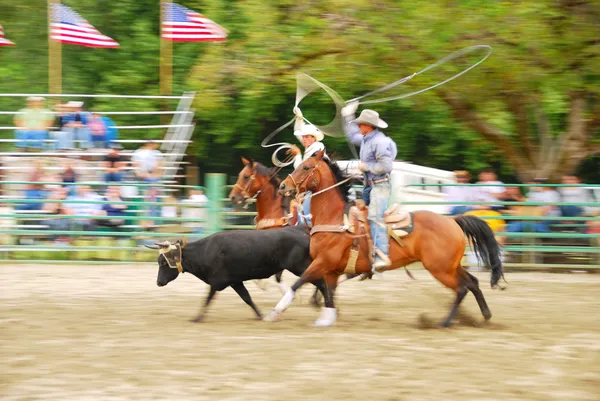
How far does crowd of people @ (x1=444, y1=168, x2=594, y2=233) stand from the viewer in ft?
42.4

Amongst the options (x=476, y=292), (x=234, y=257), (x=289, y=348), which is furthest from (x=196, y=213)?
(x=289, y=348)

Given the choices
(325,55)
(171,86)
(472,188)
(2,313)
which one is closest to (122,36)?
(171,86)

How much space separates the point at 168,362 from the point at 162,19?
11494 mm

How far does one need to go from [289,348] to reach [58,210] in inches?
296

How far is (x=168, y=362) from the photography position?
647cm

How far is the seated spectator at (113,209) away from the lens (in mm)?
13539

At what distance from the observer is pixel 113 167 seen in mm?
14352

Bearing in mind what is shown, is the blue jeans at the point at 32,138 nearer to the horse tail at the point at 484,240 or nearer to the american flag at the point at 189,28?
the american flag at the point at 189,28

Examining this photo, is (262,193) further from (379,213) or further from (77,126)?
(77,126)

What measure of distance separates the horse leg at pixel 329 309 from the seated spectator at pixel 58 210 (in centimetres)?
641

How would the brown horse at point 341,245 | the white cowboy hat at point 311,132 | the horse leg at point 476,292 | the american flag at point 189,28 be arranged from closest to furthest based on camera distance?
the brown horse at point 341,245
the horse leg at point 476,292
the white cowboy hat at point 311,132
the american flag at point 189,28

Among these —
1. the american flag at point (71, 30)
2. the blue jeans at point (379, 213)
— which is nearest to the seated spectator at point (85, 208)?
the american flag at point (71, 30)

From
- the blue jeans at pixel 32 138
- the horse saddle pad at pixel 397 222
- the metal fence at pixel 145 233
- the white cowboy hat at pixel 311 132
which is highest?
the white cowboy hat at pixel 311 132

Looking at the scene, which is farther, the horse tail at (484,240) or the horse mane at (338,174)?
the horse tail at (484,240)
